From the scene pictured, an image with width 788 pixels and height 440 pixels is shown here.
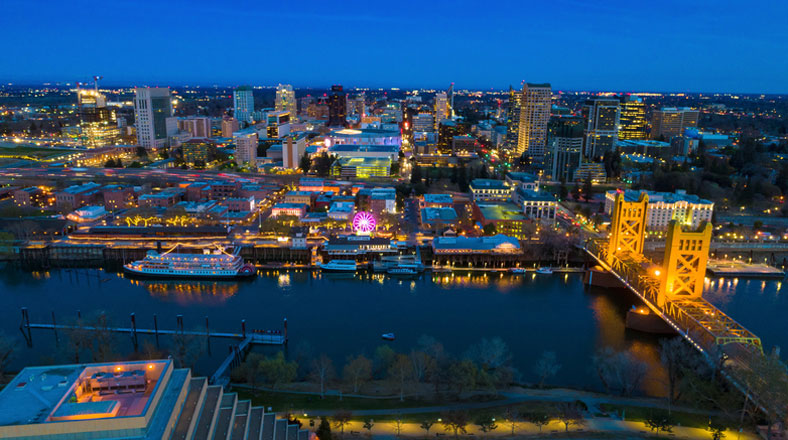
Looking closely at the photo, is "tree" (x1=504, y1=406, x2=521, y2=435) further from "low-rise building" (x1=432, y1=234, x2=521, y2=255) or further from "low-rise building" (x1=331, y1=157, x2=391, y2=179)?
"low-rise building" (x1=331, y1=157, x2=391, y2=179)

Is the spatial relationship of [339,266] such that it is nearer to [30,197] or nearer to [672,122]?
[30,197]

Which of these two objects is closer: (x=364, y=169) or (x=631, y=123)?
(x=364, y=169)

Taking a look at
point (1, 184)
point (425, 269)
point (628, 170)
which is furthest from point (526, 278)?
point (1, 184)

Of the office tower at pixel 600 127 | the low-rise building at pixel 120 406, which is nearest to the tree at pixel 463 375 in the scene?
the low-rise building at pixel 120 406

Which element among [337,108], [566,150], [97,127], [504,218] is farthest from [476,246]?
[337,108]

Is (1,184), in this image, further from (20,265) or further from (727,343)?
(727,343)
